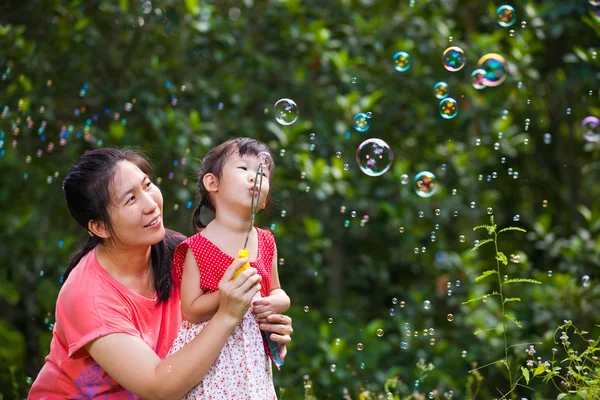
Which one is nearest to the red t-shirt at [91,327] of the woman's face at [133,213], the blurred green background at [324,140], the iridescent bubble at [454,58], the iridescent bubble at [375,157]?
the woman's face at [133,213]

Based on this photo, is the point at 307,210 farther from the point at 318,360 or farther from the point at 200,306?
the point at 200,306

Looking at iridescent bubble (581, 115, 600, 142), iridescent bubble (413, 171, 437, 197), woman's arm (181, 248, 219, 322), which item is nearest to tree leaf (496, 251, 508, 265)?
woman's arm (181, 248, 219, 322)

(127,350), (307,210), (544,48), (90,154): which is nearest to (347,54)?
(307,210)

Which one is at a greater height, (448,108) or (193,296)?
(193,296)

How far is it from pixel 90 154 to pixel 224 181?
44cm

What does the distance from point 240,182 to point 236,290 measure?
0.28m

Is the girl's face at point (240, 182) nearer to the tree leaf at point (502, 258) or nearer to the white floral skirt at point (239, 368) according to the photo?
the white floral skirt at point (239, 368)

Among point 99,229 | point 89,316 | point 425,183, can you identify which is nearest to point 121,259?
point 99,229

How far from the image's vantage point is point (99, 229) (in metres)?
2.15

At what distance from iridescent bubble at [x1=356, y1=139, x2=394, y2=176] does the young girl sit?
109 cm

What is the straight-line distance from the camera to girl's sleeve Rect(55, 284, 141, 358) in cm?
200

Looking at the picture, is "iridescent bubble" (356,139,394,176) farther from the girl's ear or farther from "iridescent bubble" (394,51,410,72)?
the girl's ear

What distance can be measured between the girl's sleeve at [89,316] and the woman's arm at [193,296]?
0.57 ft

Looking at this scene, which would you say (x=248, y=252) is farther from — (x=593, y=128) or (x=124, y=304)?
(x=593, y=128)
